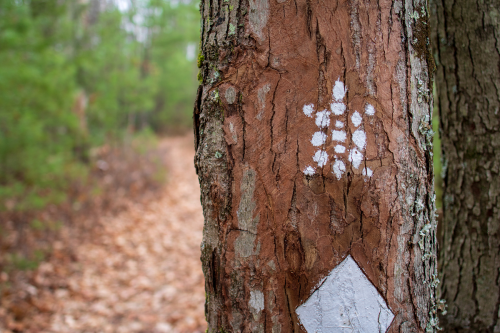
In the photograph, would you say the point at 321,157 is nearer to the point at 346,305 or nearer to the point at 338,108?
the point at 338,108

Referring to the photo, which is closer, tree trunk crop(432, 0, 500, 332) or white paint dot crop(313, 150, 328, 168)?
white paint dot crop(313, 150, 328, 168)

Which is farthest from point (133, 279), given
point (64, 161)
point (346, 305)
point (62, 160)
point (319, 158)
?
point (319, 158)

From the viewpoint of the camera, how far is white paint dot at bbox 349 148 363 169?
103 cm

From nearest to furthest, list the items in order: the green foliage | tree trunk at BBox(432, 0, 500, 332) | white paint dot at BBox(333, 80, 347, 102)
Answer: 1. white paint dot at BBox(333, 80, 347, 102)
2. tree trunk at BBox(432, 0, 500, 332)
3. the green foliage

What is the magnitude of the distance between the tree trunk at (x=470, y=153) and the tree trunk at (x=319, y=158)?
2.79 feet

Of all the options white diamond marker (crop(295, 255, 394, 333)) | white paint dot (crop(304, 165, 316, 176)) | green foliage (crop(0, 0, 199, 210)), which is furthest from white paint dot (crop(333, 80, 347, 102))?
green foliage (crop(0, 0, 199, 210))

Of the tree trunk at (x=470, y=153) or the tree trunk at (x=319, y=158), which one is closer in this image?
the tree trunk at (x=319, y=158)

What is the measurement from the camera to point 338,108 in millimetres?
1030

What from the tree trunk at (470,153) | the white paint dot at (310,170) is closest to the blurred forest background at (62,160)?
the tree trunk at (470,153)

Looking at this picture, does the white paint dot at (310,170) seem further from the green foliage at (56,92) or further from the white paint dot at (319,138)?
Result: the green foliage at (56,92)

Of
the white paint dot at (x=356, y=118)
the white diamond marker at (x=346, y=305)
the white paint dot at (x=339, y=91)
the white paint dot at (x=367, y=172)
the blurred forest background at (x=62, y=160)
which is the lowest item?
the white diamond marker at (x=346, y=305)

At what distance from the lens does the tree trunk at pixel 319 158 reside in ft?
3.38

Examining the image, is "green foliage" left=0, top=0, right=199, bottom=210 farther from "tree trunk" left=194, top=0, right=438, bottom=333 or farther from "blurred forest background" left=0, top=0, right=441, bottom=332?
"tree trunk" left=194, top=0, right=438, bottom=333

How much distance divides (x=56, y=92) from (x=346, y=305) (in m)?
5.76
